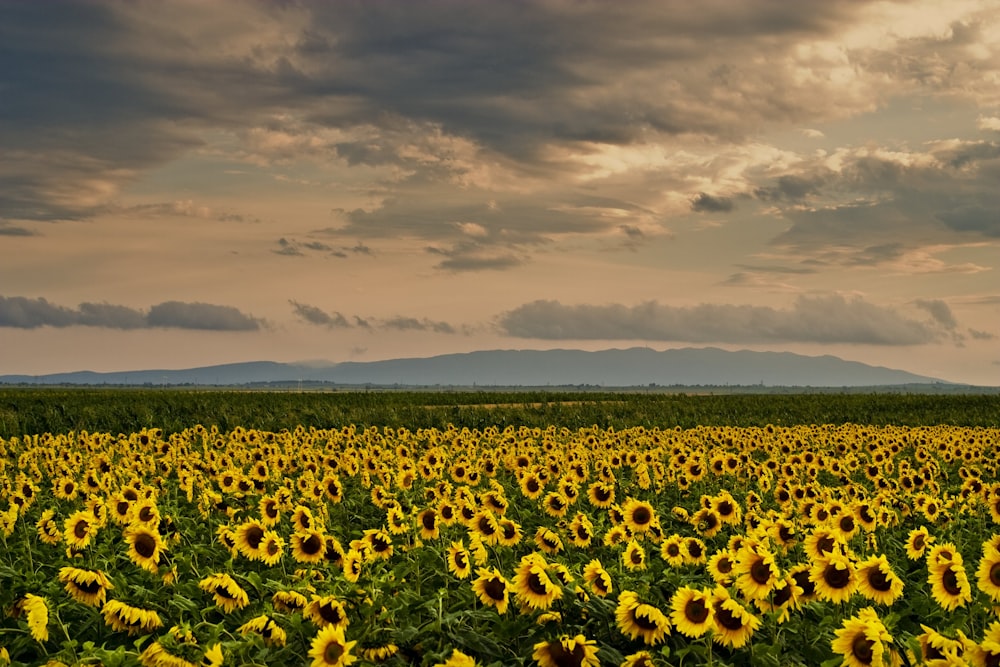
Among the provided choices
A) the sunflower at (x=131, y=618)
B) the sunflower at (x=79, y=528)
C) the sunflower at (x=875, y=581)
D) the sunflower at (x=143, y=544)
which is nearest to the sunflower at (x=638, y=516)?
the sunflower at (x=875, y=581)

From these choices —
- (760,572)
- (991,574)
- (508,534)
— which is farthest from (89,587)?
(991,574)

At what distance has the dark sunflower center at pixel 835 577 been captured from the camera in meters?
6.39

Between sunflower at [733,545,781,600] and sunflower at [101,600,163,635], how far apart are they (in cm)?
408

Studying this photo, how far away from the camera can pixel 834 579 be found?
6414 millimetres

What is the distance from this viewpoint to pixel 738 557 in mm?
6859

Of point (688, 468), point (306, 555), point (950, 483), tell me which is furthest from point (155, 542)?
point (950, 483)

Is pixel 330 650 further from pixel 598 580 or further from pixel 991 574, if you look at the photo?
pixel 991 574

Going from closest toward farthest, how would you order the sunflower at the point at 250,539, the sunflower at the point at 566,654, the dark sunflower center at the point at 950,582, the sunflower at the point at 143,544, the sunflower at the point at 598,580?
the sunflower at the point at 566,654
the sunflower at the point at 598,580
the dark sunflower center at the point at 950,582
the sunflower at the point at 143,544
the sunflower at the point at 250,539

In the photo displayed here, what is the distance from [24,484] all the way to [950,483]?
51.4 ft

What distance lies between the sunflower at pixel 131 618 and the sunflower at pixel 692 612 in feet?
11.4

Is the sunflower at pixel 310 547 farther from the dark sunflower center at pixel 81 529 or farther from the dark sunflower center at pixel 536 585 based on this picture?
the dark sunflower center at pixel 536 585

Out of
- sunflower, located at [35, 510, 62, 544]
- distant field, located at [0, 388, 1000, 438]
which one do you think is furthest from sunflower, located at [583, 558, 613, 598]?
distant field, located at [0, 388, 1000, 438]

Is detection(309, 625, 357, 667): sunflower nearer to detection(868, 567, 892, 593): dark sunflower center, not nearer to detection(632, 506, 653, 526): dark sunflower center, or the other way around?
detection(868, 567, 892, 593): dark sunflower center

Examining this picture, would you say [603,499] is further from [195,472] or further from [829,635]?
[195,472]
